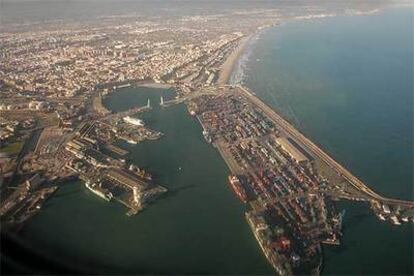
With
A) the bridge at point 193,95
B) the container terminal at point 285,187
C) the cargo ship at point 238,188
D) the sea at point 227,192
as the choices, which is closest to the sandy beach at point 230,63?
the sea at point 227,192

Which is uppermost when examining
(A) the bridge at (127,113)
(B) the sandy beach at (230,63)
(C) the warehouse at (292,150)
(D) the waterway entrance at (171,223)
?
(C) the warehouse at (292,150)

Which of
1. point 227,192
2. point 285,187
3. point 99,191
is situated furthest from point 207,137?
point 99,191

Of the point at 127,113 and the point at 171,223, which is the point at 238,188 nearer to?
the point at 171,223

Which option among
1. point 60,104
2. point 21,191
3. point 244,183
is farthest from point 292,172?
point 60,104

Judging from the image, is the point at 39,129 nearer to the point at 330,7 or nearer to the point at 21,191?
the point at 21,191

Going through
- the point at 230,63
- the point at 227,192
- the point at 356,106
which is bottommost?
the point at 230,63

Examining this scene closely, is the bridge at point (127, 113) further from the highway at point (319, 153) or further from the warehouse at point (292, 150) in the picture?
the warehouse at point (292, 150)
